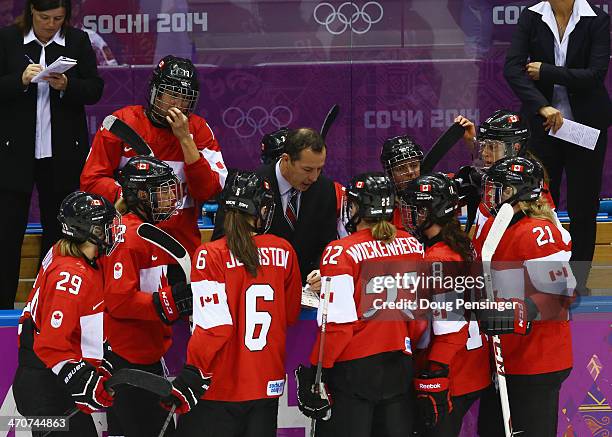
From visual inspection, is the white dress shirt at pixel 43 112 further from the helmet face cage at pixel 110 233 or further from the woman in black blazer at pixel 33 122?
the helmet face cage at pixel 110 233

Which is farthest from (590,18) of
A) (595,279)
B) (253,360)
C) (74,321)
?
(74,321)

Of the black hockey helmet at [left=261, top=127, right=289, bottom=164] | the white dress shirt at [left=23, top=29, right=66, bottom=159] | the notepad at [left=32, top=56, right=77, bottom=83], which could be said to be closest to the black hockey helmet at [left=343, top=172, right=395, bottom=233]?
the black hockey helmet at [left=261, top=127, right=289, bottom=164]

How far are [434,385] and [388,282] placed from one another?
0.46 meters

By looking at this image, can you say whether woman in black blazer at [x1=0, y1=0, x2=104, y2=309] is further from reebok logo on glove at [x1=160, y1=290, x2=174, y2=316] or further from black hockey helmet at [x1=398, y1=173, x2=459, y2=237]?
black hockey helmet at [x1=398, y1=173, x2=459, y2=237]

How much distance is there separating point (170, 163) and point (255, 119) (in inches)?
106

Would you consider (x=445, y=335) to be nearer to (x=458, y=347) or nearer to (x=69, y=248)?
(x=458, y=347)

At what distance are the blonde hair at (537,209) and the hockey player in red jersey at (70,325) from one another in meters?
1.71

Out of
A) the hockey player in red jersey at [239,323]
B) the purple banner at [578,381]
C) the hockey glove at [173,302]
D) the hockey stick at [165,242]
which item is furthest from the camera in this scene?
the purple banner at [578,381]

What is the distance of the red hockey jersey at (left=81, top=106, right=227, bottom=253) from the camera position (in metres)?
5.34

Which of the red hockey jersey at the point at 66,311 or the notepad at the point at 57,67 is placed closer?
the red hockey jersey at the point at 66,311

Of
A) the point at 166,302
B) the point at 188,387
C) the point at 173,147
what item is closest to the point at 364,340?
the point at 188,387

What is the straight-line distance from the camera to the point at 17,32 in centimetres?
595

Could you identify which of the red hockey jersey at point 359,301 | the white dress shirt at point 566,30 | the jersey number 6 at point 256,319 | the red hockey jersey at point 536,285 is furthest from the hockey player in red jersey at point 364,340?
the white dress shirt at point 566,30

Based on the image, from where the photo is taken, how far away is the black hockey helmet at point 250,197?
4426mm
